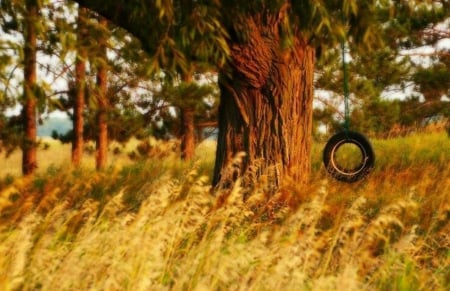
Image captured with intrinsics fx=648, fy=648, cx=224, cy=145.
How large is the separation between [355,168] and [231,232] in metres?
3.43

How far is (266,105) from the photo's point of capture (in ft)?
24.3

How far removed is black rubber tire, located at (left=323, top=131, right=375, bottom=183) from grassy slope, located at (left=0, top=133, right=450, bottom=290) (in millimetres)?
159

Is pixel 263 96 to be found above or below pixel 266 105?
above

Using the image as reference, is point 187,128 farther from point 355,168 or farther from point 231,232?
point 231,232

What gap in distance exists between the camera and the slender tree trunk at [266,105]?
7.27 meters

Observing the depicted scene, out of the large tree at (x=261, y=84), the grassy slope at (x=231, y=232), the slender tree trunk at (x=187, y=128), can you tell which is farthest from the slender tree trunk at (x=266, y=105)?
the slender tree trunk at (x=187, y=128)

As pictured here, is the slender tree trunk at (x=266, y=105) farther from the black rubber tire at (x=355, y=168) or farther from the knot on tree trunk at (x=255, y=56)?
the black rubber tire at (x=355, y=168)

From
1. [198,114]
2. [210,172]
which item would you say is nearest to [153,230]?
[210,172]

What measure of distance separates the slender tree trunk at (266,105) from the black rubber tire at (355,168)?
933 millimetres

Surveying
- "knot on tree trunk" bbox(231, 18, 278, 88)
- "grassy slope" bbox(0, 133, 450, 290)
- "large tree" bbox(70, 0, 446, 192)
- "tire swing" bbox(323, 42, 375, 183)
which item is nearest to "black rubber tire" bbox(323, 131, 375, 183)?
"tire swing" bbox(323, 42, 375, 183)

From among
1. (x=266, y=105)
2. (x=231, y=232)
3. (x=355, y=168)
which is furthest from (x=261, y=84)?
(x=231, y=232)

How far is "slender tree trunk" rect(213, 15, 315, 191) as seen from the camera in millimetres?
7273

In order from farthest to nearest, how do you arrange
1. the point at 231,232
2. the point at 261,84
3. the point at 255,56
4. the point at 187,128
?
the point at 187,128 → the point at 261,84 → the point at 255,56 → the point at 231,232

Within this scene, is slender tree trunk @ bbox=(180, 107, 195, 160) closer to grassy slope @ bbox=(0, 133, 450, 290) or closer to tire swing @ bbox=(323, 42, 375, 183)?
grassy slope @ bbox=(0, 133, 450, 290)
